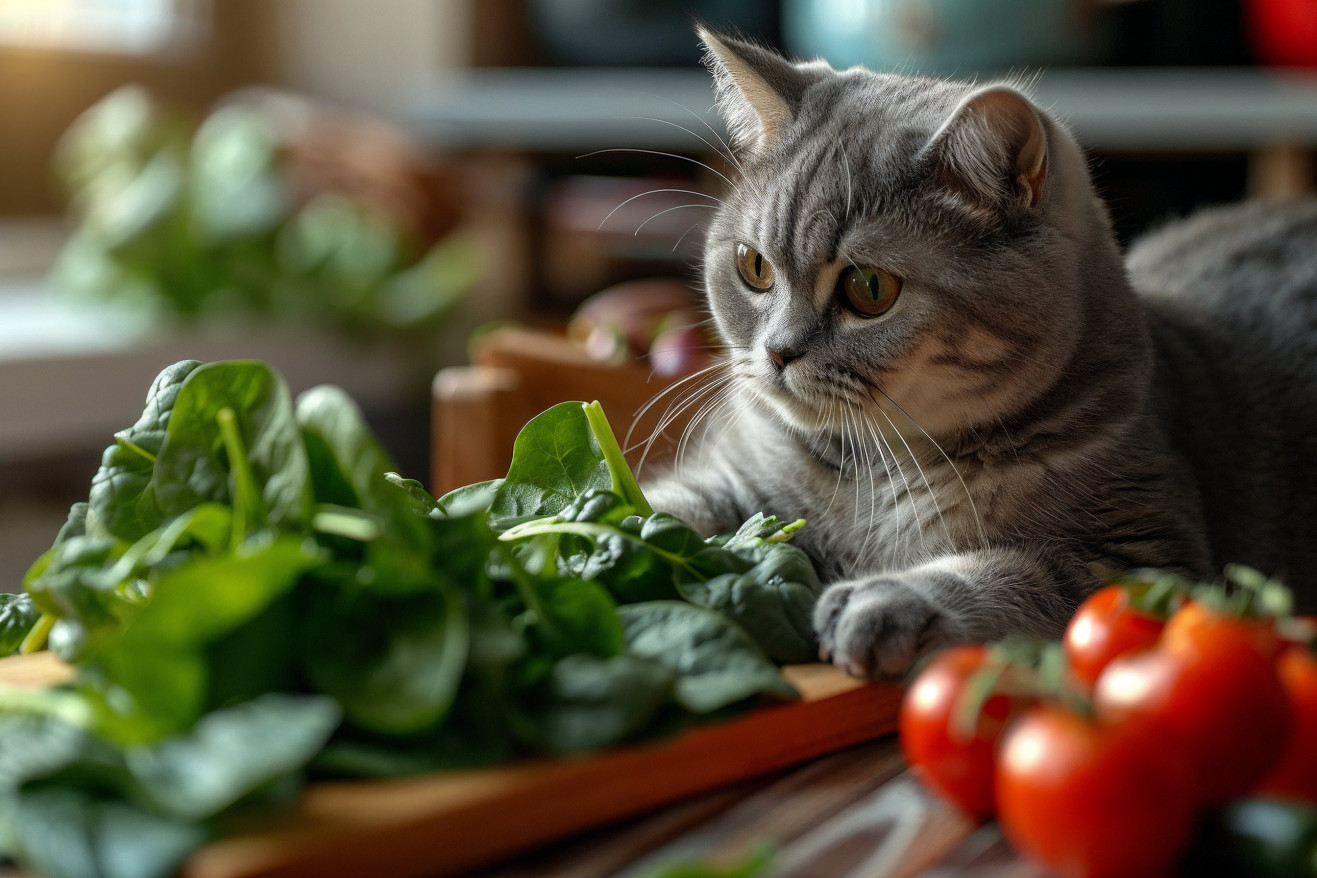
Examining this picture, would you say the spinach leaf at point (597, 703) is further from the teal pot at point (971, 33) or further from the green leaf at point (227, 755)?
the teal pot at point (971, 33)

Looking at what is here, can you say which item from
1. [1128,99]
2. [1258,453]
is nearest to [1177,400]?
[1258,453]

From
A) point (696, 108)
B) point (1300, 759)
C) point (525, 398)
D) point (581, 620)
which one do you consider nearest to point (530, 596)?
point (581, 620)

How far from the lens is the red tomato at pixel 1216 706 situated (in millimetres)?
678

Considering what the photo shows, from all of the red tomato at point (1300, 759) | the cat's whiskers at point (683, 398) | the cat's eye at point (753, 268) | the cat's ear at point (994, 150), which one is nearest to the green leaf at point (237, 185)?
the cat's whiskers at point (683, 398)

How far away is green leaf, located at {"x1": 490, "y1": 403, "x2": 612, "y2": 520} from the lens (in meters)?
1.04

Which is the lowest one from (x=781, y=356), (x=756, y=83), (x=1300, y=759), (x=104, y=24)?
(x=1300, y=759)

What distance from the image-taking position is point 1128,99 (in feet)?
7.79

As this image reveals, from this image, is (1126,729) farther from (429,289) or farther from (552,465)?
(429,289)

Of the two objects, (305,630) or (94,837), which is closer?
(94,837)

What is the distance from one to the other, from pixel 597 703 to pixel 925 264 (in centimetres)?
51

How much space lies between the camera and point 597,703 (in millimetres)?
764

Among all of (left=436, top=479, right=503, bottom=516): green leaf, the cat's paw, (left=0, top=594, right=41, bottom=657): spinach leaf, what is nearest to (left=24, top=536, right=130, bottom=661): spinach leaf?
(left=0, top=594, right=41, bottom=657): spinach leaf

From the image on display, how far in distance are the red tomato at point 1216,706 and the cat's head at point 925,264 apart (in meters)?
0.42

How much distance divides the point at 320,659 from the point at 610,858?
21cm
